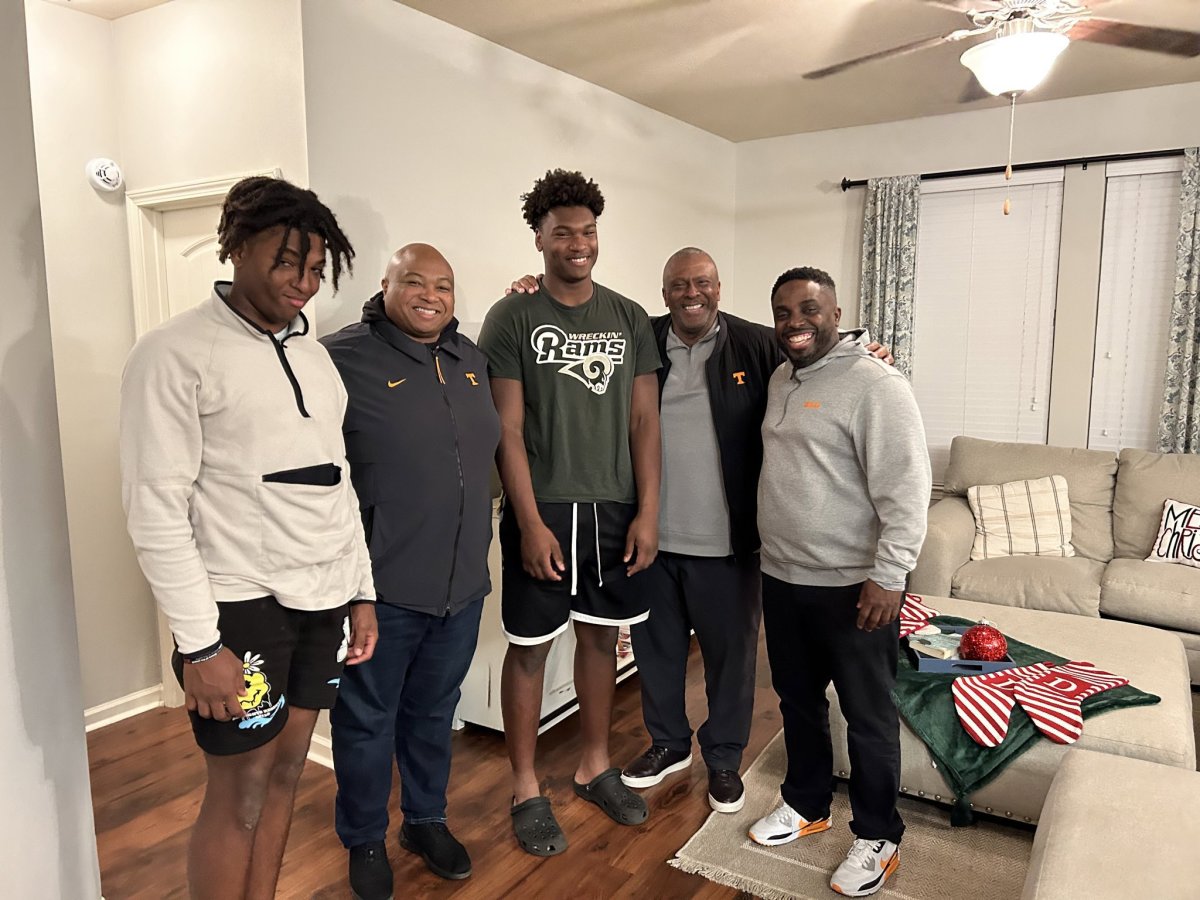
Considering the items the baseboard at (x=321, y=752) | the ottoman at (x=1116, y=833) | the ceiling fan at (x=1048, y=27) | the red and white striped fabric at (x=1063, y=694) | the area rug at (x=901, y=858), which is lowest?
the area rug at (x=901, y=858)

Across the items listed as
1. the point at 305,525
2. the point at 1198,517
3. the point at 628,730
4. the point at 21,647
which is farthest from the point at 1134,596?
the point at 21,647

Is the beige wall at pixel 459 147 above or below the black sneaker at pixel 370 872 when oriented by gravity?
above

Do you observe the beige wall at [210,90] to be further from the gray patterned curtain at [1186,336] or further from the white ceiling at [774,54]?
the gray patterned curtain at [1186,336]

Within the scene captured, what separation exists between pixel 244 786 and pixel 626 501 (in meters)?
1.17

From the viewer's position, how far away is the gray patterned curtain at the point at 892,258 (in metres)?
4.64

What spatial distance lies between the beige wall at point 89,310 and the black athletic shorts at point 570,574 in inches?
67.4

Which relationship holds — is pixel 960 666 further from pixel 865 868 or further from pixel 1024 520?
pixel 1024 520

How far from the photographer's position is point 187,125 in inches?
112

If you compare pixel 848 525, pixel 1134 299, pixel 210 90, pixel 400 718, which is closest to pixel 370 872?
pixel 400 718

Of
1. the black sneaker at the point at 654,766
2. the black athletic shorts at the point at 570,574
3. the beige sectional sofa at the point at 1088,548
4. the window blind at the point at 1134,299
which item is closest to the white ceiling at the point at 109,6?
the black athletic shorts at the point at 570,574

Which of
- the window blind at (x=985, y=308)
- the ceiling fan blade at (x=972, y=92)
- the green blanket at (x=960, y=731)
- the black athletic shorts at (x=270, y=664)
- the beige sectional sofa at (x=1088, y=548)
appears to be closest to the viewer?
the black athletic shorts at (x=270, y=664)

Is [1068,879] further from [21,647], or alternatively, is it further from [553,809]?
[21,647]

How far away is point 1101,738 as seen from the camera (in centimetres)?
227

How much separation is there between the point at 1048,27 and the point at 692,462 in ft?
6.19
